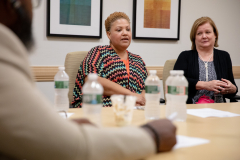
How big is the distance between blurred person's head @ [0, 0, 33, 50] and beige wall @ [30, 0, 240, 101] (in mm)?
2004

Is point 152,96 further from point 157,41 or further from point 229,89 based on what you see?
point 157,41

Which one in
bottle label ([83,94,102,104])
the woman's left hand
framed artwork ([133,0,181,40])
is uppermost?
framed artwork ([133,0,181,40])

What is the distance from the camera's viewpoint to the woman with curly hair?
6.73ft

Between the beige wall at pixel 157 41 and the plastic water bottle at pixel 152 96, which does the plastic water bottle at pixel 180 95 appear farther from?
the beige wall at pixel 157 41

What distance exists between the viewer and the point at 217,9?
11.9 ft

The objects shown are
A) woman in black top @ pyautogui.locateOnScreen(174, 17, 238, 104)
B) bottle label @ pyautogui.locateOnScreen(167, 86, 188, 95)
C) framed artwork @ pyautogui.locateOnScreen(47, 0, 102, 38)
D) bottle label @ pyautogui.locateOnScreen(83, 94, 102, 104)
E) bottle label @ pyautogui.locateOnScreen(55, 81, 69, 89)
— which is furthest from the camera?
framed artwork @ pyautogui.locateOnScreen(47, 0, 102, 38)

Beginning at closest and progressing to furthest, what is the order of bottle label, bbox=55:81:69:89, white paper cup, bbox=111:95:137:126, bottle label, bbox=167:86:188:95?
1. white paper cup, bbox=111:95:137:126
2. bottle label, bbox=167:86:188:95
3. bottle label, bbox=55:81:69:89

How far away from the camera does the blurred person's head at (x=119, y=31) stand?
2.27 meters

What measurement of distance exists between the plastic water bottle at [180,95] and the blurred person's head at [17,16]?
0.77 metres

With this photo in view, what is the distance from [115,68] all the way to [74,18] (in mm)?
1079

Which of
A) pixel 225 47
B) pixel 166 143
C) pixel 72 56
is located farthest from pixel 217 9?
pixel 166 143

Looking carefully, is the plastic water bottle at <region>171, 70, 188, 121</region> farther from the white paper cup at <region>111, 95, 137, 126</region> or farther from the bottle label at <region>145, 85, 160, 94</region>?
the white paper cup at <region>111, 95, 137, 126</region>

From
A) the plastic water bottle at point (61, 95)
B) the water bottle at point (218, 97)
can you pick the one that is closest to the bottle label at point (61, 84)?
the plastic water bottle at point (61, 95)

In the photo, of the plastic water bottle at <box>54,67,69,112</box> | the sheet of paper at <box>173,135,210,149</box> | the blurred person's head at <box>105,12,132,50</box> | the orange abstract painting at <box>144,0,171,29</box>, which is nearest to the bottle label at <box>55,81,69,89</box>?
the plastic water bottle at <box>54,67,69,112</box>
